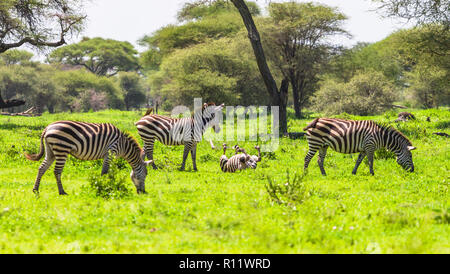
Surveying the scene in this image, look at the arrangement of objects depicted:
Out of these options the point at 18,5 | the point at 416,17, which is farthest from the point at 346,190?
the point at 18,5

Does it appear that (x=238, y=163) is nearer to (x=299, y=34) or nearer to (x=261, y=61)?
(x=261, y=61)

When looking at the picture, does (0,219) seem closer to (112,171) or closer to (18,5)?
(112,171)

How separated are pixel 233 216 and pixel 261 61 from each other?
16.6 meters

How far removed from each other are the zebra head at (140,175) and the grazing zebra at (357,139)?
566cm

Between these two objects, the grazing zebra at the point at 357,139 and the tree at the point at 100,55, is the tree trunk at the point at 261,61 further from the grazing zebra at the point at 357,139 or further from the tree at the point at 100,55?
the tree at the point at 100,55

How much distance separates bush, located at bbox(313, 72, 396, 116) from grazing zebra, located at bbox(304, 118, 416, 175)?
78.0ft

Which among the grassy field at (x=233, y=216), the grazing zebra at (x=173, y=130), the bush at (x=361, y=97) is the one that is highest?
the bush at (x=361, y=97)

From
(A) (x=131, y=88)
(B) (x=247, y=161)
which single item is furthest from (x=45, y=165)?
(A) (x=131, y=88)

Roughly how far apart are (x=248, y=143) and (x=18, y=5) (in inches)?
676

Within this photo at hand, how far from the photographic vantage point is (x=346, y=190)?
33.6 ft

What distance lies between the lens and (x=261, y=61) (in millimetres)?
22516

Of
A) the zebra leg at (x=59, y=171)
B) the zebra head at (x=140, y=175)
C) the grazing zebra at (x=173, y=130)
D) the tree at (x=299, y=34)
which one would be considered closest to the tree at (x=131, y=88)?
the tree at (x=299, y=34)

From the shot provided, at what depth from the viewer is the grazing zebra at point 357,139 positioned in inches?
502

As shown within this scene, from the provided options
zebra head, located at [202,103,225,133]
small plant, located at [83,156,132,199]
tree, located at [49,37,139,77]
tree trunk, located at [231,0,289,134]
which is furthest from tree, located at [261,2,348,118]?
tree, located at [49,37,139,77]
